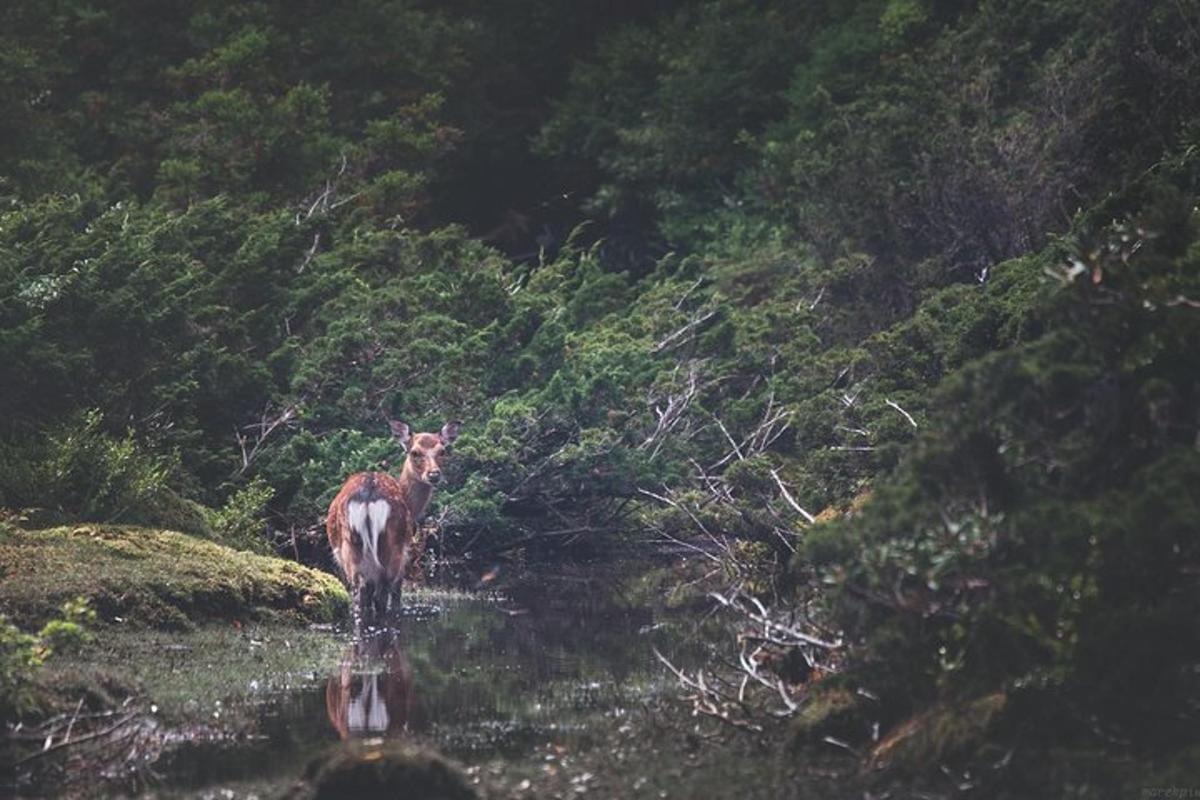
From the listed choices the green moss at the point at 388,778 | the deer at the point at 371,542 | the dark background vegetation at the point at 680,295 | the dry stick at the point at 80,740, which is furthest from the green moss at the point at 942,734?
the deer at the point at 371,542

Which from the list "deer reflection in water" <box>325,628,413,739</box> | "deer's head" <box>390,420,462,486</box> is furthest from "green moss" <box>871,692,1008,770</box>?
"deer's head" <box>390,420,462,486</box>

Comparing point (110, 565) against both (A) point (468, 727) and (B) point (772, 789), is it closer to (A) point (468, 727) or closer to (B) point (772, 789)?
(A) point (468, 727)

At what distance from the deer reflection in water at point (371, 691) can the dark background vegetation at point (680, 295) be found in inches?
92.8

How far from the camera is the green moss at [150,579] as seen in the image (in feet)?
42.4

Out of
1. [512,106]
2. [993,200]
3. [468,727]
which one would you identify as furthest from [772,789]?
[512,106]

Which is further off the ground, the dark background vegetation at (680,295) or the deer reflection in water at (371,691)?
the dark background vegetation at (680,295)

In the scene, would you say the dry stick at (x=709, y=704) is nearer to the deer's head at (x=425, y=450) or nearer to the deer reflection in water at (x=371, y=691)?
the deer reflection in water at (x=371, y=691)

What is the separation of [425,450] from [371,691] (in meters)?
5.53

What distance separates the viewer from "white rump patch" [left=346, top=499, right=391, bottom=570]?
50.8 ft

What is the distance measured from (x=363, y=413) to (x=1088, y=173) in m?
6.86

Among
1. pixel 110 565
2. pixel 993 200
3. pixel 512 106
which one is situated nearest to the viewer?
pixel 110 565

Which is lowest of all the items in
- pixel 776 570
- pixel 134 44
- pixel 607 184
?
pixel 776 570

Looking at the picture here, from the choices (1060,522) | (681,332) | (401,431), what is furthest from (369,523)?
(1060,522)

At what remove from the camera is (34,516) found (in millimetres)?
15211
